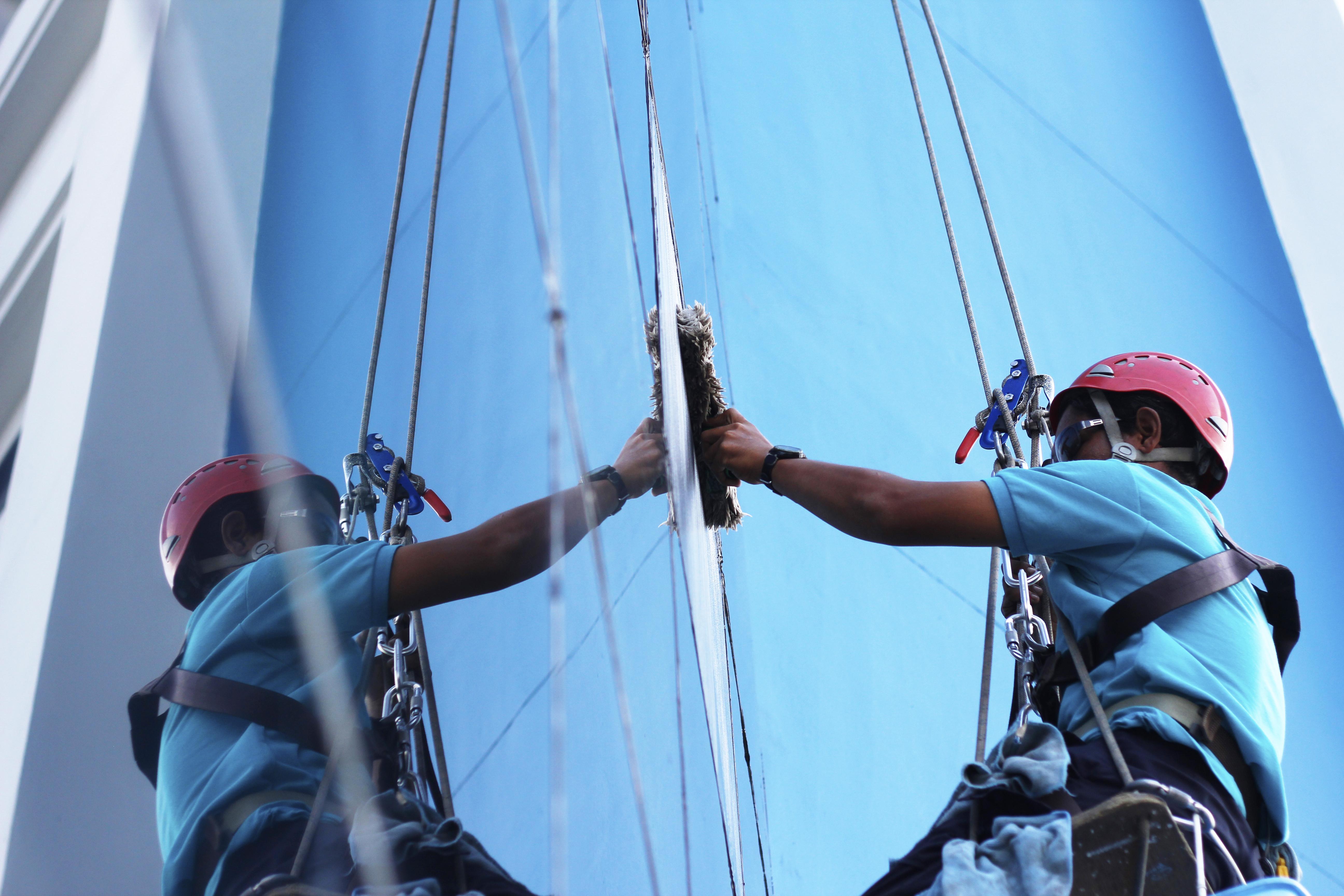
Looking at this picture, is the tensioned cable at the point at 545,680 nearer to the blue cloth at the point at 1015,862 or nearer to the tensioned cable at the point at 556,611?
the tensioned cable at the point at 556,611

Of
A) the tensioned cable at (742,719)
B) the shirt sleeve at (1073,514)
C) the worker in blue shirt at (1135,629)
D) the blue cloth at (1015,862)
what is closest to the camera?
the blue cloth at (1015,862)

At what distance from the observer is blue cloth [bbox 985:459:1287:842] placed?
127 cm

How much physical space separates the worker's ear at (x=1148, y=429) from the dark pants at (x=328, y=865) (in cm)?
104

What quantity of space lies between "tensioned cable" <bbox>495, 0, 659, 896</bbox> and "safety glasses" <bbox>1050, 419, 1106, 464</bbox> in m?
0.71

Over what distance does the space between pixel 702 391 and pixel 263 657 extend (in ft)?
2.37

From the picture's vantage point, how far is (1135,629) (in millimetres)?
1330

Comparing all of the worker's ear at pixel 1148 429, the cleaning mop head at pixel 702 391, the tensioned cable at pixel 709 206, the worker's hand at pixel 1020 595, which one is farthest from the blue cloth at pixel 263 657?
the tensioned cable at pixel 709 206

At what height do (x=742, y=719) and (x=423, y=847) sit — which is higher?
(x=742, y=719)

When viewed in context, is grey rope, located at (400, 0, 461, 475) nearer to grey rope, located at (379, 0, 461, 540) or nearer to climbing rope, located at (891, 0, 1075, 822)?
grey rope, located at (379, 0, 461, 540)

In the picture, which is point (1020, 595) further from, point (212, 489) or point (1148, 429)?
point (212, 489)

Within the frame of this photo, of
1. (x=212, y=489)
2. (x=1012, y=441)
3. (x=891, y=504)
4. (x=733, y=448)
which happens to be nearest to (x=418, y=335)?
(x=212, y=489)

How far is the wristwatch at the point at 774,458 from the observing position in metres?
1.62

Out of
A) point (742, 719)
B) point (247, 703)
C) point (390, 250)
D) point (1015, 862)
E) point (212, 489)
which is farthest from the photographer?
point (742, 719)

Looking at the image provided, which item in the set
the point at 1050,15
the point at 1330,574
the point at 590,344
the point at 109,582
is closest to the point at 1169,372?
the point at 590,344
